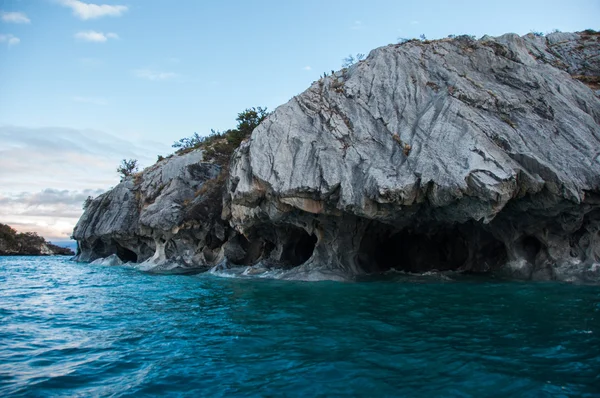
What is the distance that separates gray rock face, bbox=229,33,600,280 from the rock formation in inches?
3.1

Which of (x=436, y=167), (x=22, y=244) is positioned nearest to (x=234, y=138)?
(x=436, y=167)

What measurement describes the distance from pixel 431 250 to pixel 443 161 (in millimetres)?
12427

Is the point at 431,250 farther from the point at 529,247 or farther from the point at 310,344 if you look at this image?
the point at 310,344

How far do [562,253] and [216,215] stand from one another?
2391 cm

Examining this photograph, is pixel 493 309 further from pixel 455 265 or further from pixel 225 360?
pixel 455 265

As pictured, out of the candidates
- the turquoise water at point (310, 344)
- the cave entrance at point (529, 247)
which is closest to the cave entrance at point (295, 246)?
the turquoise water at point (310, 344)

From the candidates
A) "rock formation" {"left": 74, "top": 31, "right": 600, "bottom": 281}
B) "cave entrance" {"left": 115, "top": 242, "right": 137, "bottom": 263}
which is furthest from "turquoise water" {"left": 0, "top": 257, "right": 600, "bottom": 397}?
"cave entrance" {"left": 115, "top": 242, "right": 137, "bottom": 263}

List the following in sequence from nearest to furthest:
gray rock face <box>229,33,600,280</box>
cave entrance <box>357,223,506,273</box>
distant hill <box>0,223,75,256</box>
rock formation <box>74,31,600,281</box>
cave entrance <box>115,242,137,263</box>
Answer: gray rock face <box>229,33,600,280</box> → rock formation <box>74,31,600,281</box> → cave entrance <box>357,223,506,273</box> → cave entrance <box>115,242,137,263</box> → distant hill <box>0,223,75,256</box>

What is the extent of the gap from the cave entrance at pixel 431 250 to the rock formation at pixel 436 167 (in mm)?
100

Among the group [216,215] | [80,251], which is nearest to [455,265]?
[216,215]

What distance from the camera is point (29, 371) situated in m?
8.52

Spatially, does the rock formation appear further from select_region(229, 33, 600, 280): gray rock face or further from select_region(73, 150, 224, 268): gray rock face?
select_region(73, 150, 224, 268): gray rock face

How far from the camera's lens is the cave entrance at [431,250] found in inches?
982

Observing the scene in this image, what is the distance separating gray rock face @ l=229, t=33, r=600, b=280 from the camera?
61.9 feet
